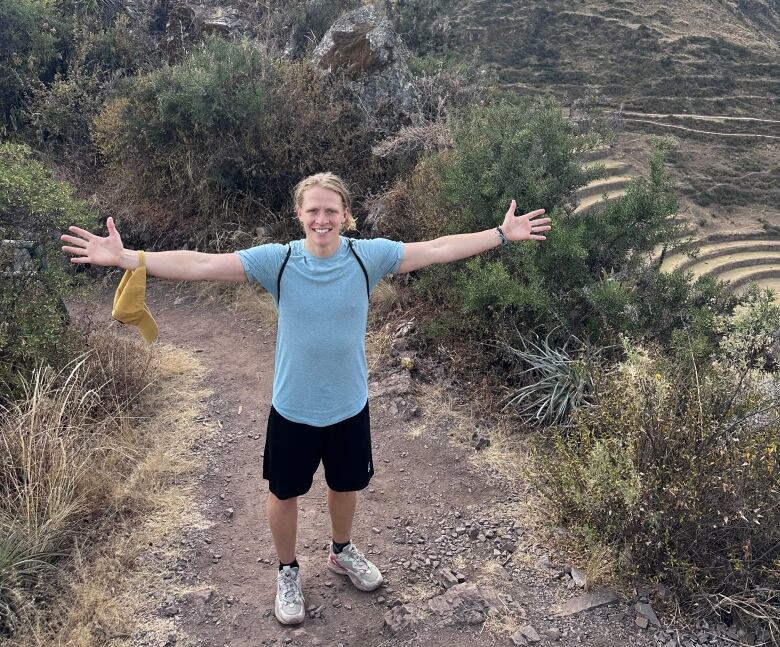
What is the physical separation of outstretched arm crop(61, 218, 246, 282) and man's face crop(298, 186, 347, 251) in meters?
0.29

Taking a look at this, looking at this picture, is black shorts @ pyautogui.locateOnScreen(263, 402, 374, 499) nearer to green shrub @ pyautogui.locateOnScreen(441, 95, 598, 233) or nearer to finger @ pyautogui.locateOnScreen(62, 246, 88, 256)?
finger @ pyautogui.locateOnScreen(62, 246, 88, 256)

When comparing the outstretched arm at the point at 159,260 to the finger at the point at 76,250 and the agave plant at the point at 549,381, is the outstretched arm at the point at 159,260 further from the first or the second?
the agave plant at the point at 549,381

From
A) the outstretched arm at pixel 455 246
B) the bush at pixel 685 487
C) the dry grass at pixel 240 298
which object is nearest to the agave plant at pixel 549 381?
the bush at pixel 685 487

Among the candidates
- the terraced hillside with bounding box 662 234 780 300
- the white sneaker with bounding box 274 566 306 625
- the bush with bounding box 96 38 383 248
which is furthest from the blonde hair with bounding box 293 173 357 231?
the terraced hillside with bounding box 662 234 780 300

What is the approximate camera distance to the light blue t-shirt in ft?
7.08

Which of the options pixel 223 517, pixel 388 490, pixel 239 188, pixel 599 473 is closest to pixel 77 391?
pixel 223 517

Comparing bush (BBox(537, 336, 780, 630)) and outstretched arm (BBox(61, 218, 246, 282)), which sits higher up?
outstretched arm (BBox(61, 218, 246, 282))

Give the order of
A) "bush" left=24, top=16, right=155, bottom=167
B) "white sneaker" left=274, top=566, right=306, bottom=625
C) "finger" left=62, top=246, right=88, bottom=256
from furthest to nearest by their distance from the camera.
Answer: "bush" left=24, top=16, right=155, bottom=167 < "white sneaker" left=274, top=566, right=306, bottom=625 < "finger" left=62, top=246, right=88, bottom=256

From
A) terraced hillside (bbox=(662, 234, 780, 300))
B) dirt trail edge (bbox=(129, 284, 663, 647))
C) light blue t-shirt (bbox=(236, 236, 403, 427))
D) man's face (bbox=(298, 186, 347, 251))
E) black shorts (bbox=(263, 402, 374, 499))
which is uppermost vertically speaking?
man's face (bbox=(298, 186, 347, 251))

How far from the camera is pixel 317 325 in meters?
2.16

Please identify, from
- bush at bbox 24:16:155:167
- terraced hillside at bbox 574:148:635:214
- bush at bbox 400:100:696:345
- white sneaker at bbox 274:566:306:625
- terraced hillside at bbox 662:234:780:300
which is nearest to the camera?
white sneaker at bbox 274:566:306:625

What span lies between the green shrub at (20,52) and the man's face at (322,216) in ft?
24.7

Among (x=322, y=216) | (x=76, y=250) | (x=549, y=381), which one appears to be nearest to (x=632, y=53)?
(x=549, y=381)

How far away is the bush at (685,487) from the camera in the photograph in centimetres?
251
